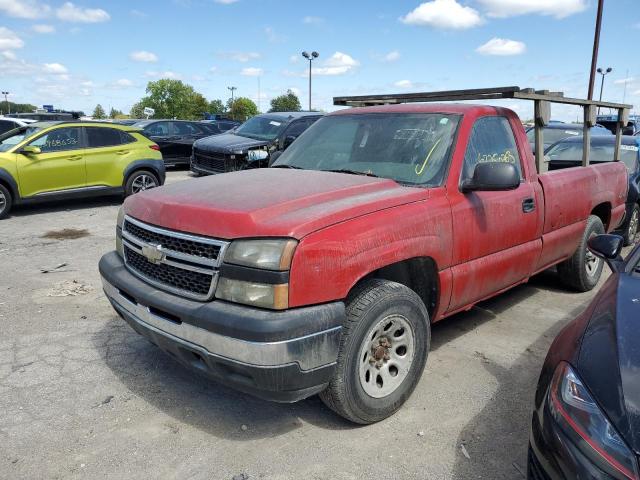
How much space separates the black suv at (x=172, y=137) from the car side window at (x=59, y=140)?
6082 millimetres

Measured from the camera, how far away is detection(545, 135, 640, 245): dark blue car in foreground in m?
7.30

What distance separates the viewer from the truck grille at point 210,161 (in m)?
12.0

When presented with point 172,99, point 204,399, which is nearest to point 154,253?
point 204,399

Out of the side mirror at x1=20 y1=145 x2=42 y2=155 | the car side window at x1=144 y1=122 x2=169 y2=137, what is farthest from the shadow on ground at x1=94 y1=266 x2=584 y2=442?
the car side window at x1=144 y1=122 x2=169 y2=137

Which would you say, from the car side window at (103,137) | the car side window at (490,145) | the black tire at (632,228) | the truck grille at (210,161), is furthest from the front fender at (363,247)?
the truck grille at (210,161)

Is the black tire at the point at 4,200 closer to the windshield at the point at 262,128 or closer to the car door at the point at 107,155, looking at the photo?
the car door at the point at 107,155

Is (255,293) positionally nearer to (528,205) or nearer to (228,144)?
(528,205)

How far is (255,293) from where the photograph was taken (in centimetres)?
251

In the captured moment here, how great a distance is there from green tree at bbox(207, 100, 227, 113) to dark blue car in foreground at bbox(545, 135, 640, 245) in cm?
9443

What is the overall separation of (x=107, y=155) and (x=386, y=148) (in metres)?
7.76

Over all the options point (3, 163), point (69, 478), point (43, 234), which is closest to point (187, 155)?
point (3, 163)

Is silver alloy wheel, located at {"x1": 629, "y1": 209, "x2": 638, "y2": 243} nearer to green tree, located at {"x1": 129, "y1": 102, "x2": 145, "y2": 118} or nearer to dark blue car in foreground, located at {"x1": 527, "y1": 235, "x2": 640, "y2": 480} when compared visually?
dark blue car in foreground, located at {"x1": 527, "y1": 235, "x2": 640, "y2": 480}

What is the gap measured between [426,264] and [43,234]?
6601 mm

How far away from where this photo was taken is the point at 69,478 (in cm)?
259
